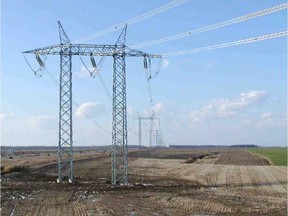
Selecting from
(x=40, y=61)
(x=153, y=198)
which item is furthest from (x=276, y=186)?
(x=40, y=61)

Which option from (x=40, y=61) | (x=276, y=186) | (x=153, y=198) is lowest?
(x=153, y=198)

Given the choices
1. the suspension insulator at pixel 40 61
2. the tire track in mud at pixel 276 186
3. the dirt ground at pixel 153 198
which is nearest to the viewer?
the dirt ground at pixel 153 198

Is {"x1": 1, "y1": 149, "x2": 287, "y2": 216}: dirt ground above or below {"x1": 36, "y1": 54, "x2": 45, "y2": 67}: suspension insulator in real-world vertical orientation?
below

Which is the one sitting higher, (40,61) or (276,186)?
(40,61)

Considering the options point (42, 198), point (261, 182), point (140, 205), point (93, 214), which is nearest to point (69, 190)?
point (42, 198)

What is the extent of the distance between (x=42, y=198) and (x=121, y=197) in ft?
16.9

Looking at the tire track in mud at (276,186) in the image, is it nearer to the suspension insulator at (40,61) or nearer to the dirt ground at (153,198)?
the dirt ground at (153,198)

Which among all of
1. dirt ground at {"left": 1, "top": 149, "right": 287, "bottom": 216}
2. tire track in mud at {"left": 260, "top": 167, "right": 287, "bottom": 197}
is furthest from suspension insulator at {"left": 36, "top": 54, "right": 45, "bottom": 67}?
tire track in mud at {"left": 260, "top": 167, "right": 287, "bottom": 197}

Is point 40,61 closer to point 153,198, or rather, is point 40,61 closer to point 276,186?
point 153,198

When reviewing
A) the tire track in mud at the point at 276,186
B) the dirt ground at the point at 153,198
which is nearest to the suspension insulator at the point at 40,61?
the dirt ground at the point at 153,198

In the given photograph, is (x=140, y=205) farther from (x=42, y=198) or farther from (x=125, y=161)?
(x=125, y=161)

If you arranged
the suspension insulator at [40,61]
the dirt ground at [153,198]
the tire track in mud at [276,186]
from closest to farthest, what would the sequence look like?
1. the dirt ground at [153,198]
2. the tire track in mud at [276,186]
3. the suspension insulator at [40,61]

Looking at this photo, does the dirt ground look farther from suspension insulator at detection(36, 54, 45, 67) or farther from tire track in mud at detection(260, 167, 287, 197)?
suspension insulator at detection(36, 54, 45, 67)

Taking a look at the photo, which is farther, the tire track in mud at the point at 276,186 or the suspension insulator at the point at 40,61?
the suspension insulator at the point at 40,61
